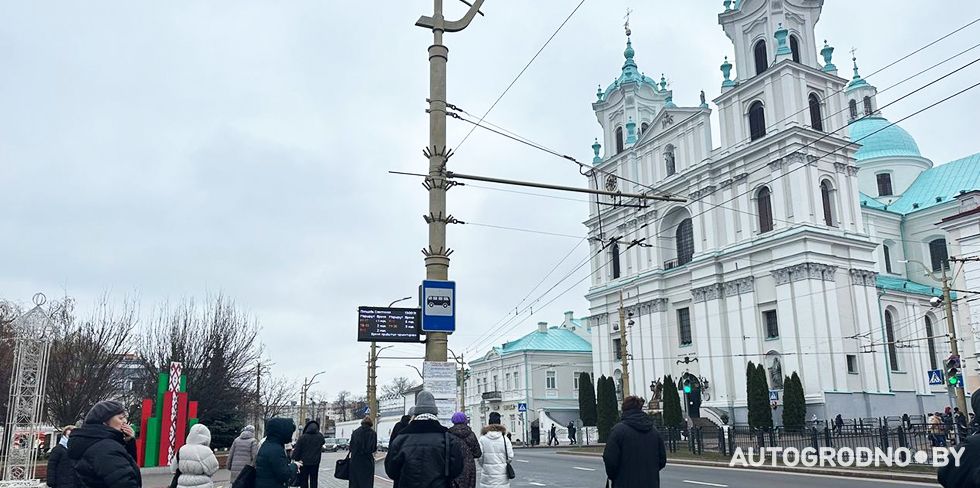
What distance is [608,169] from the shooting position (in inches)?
2532

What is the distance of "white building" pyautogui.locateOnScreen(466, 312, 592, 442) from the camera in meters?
70.4

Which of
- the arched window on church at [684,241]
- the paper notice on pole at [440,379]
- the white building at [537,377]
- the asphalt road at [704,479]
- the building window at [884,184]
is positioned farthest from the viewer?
the white building at [537,377]

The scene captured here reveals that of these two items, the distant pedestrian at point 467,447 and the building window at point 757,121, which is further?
the building window at point 757,121

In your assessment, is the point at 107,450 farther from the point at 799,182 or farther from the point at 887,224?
the point at 887,224

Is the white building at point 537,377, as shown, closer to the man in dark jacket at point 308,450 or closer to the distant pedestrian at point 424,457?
the man in dark jacket at point 308,450

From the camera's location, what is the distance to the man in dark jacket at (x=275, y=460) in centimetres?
782

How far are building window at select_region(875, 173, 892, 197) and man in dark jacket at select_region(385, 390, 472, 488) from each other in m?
67.4

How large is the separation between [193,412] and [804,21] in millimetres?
44391

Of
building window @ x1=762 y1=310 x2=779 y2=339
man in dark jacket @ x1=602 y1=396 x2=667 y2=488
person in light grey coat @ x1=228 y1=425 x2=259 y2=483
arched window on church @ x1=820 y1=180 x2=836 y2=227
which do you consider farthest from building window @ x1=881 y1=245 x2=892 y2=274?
person in light grey coat @ x1=228 y1=425 x2=259 y2=483

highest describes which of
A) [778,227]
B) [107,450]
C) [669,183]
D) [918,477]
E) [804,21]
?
[804,21]

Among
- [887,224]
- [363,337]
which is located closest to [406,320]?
[363,337]

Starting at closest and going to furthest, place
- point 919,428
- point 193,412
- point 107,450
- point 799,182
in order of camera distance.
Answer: point 107,450 → point 919,428 → point 193,412 → point 799,182

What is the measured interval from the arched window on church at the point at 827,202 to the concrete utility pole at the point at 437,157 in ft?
141

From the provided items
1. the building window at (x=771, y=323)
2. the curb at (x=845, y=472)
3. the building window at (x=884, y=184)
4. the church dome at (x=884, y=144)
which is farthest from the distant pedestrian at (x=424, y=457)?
the church dome at (x=884, y=144)
